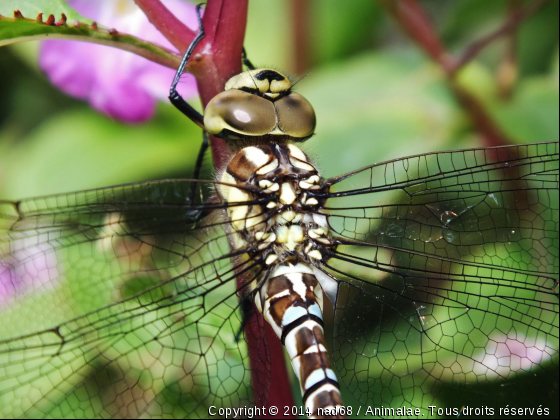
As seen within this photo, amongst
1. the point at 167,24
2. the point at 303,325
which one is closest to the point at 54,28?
the point at 167,24

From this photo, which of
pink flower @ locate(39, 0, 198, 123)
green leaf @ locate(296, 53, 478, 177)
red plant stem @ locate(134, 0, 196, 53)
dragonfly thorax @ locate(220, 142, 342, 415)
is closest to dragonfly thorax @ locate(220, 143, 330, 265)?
dragonfly thorax @ locate(220, 142, 342, 415)

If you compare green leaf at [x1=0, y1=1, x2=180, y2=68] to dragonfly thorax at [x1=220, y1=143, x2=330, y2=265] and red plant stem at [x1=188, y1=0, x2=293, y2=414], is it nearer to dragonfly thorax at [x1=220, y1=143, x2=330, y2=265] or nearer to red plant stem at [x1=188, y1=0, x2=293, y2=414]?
red plant stem at [x1=188, y1=0, x2=293, y2=414]

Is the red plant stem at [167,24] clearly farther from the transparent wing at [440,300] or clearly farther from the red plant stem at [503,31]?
the red plant stem at [503,31]

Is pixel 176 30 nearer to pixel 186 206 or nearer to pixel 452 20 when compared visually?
pixel 186 206

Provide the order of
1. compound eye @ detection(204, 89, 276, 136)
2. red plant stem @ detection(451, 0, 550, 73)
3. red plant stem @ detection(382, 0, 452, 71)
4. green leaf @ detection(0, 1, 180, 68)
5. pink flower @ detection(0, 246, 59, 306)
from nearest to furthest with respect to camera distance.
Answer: green leaf @ detection(0, 1, 180, 68) < compound eye @ detection(204, 89, 276, 136) < pink flower @ detection(0, 246, 59, 306) < red plant stem @ detection(451, 0, 550, 73) < red plant stem @ detection(382, 0, 452, 71)

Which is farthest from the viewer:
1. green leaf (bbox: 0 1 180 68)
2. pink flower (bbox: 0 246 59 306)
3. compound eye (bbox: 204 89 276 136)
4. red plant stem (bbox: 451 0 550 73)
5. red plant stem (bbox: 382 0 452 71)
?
red plant stem (bbox: 382 0 452 71)

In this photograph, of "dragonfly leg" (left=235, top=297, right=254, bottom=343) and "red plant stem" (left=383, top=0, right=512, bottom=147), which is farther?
"red plant stem" (left=383, top=0, right=512, bottom=147)

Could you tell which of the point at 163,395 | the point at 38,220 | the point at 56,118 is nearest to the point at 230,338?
the point at 163,395
